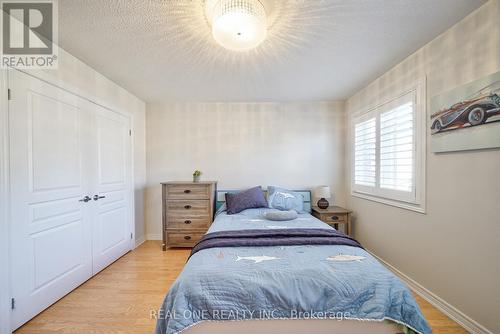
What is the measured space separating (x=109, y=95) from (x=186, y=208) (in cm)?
185


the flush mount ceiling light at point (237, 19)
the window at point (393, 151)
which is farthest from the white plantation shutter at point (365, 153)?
the flush mount ceiling light at point (237, 19)

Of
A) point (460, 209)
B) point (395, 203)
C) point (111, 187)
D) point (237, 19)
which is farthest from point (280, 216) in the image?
point (111, 187)

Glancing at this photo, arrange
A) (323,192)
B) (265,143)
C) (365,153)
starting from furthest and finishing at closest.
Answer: (265,143) < (323,192) < (365,153)

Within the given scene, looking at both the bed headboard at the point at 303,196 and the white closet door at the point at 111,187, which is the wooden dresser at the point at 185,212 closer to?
the bed headboard at the point at 303,196

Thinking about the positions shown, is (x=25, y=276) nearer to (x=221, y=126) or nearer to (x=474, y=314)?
(x=221, y=126)

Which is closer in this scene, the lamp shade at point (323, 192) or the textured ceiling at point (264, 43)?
the textured ceiling at point (264, 43)

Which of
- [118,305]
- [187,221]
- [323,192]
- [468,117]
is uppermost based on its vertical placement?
[468,117]

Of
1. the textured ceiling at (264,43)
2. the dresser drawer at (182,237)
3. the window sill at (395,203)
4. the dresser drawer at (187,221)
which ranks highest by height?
the textured ceiling at (264,43)

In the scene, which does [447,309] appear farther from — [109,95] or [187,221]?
[109,95]

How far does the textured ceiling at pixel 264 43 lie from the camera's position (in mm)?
1624

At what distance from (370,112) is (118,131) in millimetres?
3486

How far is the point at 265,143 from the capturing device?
3.87 meters

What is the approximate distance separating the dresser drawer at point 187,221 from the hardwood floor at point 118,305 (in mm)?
Answer: 564

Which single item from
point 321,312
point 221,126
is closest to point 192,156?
point 221,126
